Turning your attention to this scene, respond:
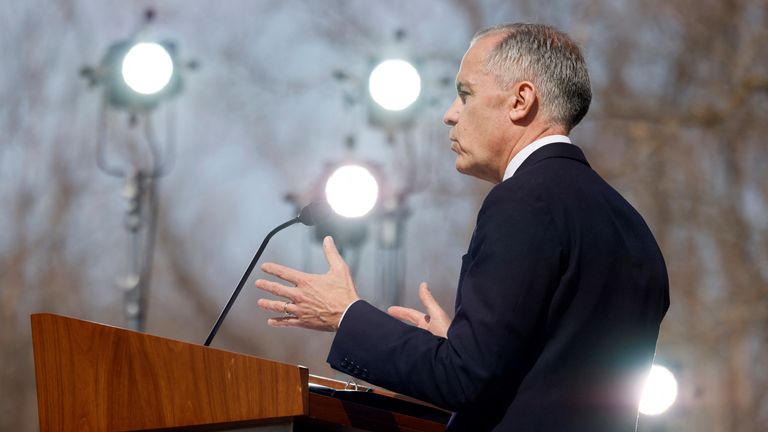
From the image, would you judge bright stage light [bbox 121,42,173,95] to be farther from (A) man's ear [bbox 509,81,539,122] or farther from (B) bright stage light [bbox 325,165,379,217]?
(A) man's ear [bbox 509,81,539,122]

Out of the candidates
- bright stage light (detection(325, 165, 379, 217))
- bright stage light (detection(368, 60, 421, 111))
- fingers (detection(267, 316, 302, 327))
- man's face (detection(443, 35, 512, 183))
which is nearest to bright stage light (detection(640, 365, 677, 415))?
Answer: bright stage light (detection(325, 165, 379, 217))

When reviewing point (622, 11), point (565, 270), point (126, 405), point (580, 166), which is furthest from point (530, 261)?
point (622, 11)

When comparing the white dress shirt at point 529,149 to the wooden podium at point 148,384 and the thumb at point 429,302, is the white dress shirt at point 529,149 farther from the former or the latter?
the wooden podium at point 148,384

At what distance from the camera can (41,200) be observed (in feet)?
25.9

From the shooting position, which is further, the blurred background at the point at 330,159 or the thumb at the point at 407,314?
the blurred background at the point at 330,159

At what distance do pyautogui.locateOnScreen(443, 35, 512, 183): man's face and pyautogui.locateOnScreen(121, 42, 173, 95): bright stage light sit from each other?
2969 millimetres

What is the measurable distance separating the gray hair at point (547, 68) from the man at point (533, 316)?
73mm

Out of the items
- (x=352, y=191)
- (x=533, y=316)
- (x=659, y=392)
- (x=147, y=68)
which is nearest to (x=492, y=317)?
(x=533, y=316)

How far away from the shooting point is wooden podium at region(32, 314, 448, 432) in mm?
1428

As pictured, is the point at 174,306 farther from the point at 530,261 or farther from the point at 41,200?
the point at 530,261

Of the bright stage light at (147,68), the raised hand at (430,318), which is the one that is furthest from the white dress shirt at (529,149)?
the bright stage light at (147,68)

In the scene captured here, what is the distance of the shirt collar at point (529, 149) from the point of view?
1.66 m

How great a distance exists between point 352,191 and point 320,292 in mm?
1843

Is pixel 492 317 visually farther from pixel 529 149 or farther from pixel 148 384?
pixel 148 384
